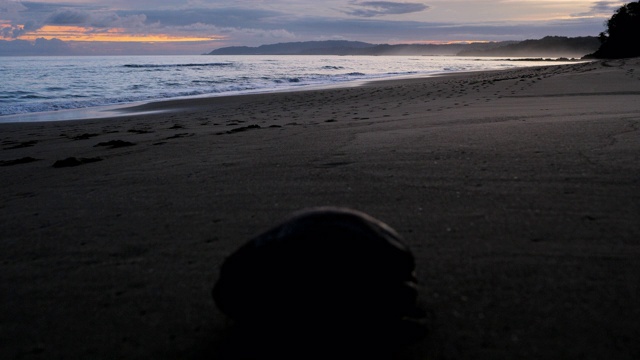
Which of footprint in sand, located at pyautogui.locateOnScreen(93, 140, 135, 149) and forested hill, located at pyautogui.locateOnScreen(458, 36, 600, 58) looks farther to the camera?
forested hill, located at pyautogui.locateOnScreen(458, 36, 600, 58)

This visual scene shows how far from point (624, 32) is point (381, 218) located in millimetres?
50630

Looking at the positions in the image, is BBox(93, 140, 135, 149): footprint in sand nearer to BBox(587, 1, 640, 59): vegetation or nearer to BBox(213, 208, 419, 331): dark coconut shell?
BBox(213, 208, 419, 331): dark coconut shell

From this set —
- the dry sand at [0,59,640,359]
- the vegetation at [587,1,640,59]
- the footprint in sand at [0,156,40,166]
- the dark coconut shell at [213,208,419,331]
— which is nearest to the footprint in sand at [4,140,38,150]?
the footprint in sand at [0,156,40,166]

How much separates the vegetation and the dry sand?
4550 cm

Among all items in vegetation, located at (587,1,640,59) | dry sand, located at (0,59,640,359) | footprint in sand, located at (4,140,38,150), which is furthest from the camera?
vegetation, located at (587,1,640,59)

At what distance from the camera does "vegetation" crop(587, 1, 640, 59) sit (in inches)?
1651

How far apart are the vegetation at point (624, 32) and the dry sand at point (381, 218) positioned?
149ft

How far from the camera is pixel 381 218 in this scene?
239 centimetres

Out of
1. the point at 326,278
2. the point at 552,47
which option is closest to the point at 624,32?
the point at 326,278

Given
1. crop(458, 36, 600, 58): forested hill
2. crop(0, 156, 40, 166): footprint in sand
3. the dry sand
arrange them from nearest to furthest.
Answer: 1. the dry sand
2. crop(0, 156, 40, 166): footprint in sand
3. crop(458, 36, 600, 58): forested hill

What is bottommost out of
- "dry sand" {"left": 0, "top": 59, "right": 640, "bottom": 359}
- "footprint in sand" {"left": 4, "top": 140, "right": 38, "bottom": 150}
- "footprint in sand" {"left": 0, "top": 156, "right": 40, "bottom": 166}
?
"footprint in sand" {"left": 4, "top": 140, "right": 38, "bottom": 150}

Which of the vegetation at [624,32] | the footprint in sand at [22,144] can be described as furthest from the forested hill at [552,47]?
the footprint in sand at [22,144]

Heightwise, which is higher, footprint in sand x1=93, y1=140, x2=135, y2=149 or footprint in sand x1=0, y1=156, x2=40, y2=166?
footprint in sand x1=93, y1=140, x2=135, y2=149

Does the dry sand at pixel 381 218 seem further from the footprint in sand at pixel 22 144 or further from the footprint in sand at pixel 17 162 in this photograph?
the footprint in sand at pixel 22 144
